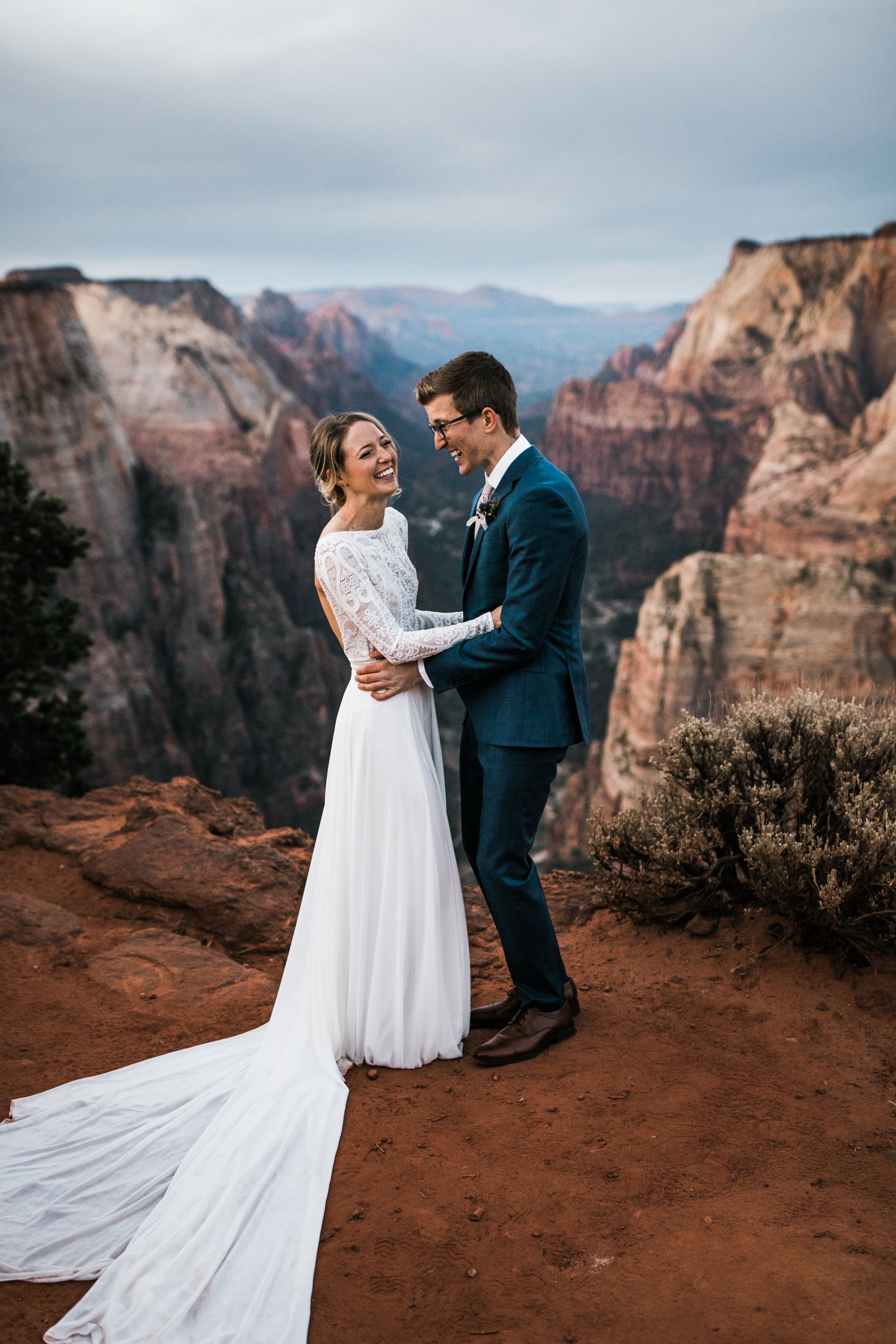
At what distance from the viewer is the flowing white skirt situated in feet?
8.51

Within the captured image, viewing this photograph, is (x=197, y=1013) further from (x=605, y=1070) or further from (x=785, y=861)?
(x=785, y=861)

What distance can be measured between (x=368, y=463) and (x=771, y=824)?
245 cm

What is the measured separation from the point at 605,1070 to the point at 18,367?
36091 millimetres

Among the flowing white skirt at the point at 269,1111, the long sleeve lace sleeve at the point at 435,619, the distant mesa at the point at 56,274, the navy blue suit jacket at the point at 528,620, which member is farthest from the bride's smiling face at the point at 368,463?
the distant mesa at the point at 56,274

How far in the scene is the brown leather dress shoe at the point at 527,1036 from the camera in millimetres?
3623

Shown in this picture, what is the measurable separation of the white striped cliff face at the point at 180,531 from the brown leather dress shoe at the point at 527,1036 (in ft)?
92.9

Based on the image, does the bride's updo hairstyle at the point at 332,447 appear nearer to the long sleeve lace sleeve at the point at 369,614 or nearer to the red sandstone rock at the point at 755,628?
the long sleeve lace sleeve at the point at 369,614

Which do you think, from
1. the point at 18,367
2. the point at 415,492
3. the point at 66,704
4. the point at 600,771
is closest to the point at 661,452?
the point at 415,492

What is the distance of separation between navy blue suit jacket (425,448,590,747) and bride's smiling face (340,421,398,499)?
1.45 feet

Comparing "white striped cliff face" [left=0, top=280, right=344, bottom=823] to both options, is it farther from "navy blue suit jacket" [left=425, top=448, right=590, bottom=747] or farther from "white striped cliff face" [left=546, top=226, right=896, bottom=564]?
"navy blue suit jacket" [left=425, top=448, right=590, bottom=747]

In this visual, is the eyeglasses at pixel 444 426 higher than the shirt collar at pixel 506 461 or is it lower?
higher

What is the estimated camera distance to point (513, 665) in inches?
137

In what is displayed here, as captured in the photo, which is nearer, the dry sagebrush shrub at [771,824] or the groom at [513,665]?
the groom at [513,665]

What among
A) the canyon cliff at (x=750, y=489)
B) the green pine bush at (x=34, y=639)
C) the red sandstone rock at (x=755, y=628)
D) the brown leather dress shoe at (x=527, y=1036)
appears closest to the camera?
the brown leather dress shoe at (x=527, y=1036)
